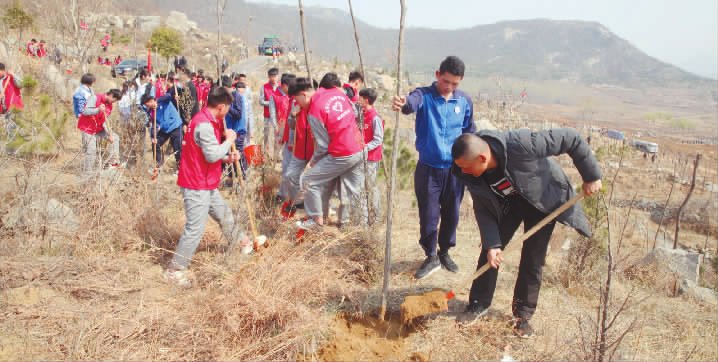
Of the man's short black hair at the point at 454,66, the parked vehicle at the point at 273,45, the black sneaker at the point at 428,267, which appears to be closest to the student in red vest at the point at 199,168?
the black sneaker at the point at 428,267

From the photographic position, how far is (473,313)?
2930mm

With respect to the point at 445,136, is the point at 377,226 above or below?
below

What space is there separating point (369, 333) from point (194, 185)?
167 cm

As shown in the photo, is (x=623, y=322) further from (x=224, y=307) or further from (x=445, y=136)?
(x=224, y=307)

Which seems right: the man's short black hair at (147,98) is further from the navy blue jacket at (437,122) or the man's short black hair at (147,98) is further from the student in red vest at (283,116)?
the navy blue jacket at (437,122)

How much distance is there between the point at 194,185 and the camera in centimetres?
323

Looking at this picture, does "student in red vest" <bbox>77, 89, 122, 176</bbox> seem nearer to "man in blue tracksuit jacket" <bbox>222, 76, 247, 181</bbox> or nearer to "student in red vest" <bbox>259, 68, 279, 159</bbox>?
"man in blue tracksuit jacket" <bbox>222, 76, 247, 181</bbox>

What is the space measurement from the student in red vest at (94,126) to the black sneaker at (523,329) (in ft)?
14.7

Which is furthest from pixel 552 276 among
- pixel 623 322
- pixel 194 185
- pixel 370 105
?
pixel 194 185

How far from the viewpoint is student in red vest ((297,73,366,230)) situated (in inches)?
147

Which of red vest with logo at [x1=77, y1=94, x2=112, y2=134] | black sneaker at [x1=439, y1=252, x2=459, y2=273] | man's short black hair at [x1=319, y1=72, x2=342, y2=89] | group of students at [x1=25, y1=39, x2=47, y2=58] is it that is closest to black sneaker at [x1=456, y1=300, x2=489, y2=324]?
black sneaker at [x1=439, y1=252, x2=459, y2=273]

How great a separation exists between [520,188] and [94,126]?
16.5 ft

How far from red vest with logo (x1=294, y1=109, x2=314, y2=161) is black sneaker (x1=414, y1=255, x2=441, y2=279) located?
66.0 inches

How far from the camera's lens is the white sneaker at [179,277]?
312cm
